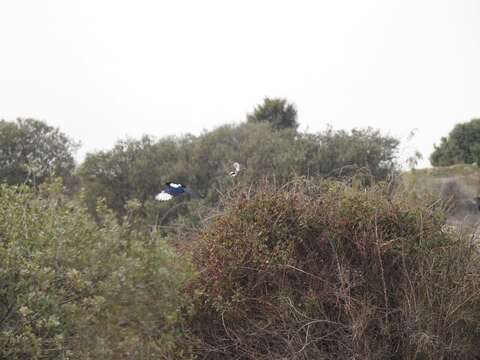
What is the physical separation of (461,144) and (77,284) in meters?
25.4

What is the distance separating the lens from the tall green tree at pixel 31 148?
968 inches

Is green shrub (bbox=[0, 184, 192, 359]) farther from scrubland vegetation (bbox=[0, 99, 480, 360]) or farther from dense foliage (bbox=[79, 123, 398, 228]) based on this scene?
dense foliage (bbox=[79, 123, 398, 228])

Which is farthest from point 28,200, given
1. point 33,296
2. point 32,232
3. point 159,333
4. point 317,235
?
point 317,235

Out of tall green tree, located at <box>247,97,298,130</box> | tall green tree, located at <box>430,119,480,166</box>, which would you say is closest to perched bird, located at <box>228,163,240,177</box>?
tall green tree, located at <box>430,119,480,166</box>

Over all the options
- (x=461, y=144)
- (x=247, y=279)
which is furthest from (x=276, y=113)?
(x=247, y=279)

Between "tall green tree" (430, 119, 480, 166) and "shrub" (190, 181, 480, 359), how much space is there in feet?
71.2

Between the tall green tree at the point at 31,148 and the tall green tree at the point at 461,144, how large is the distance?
51.1 ft

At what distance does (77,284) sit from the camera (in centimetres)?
412

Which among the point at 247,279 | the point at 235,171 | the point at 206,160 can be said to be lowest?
the point at 247,279

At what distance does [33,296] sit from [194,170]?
19.2 m

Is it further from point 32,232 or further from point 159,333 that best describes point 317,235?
point 32,232

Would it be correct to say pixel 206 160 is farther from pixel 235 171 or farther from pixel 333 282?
pixel 333 282

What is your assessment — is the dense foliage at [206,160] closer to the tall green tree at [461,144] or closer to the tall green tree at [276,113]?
the tall green tree at [461,144]

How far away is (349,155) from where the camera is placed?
74.7 ft
